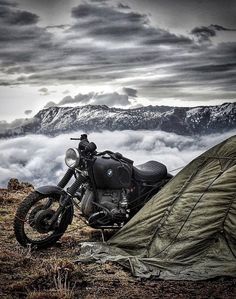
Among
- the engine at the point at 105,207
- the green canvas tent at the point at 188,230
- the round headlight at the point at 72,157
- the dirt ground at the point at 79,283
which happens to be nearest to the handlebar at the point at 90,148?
the round headlight at the point at 72,157

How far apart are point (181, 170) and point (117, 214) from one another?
4.99 ft

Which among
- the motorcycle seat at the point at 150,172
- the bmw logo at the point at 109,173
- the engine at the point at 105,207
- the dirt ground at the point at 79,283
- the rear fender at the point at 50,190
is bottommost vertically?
the dirt ground at the point at 79,283

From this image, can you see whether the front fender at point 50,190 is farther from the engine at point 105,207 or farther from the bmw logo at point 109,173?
the bmw logo at point 109,173

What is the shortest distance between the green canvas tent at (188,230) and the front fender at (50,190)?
3.50 ft

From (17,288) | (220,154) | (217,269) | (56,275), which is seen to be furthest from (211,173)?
(17,288)

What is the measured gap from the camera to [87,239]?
9.38m

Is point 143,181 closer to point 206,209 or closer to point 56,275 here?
point 206,209

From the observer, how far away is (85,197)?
28.1 ft

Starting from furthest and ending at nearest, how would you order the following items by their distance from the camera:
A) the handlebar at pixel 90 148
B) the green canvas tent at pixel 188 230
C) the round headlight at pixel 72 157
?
the handlebar at pixel 90 148
the round headlight at pixel 72 157
the green canvas tent at pixel 188 230

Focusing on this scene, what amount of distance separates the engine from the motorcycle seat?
1.66ft

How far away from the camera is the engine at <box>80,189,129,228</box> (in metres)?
8.44

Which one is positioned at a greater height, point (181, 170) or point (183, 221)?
point (181, 170)

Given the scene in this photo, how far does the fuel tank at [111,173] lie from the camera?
27.7ft

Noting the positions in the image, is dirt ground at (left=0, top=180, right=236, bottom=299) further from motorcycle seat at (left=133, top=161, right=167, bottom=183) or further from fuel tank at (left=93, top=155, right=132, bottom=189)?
motorcycle seat at (left=133, top=161, right=167, bottom=183)
